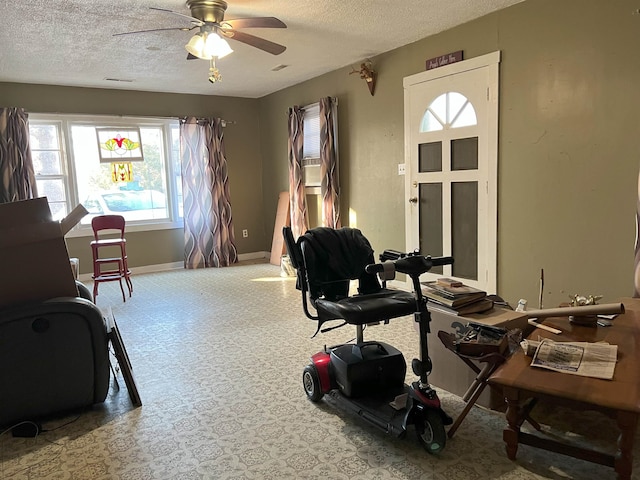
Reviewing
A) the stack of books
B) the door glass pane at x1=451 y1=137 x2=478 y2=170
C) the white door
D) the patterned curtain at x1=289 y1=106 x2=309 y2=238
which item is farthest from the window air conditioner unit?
the stack of books

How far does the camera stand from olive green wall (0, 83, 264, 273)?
590 centimetres

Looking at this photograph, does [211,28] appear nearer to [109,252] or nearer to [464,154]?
[464,154]

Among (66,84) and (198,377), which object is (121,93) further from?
(198,377)

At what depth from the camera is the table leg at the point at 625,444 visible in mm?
1625

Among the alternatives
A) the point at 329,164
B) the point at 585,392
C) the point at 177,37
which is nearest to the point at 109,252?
the point at 329,164

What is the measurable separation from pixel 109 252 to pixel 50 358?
4207 mm

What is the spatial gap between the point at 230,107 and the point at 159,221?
2.01m

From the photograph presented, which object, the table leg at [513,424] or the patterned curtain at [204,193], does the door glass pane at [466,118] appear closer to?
the table leg at [513,424]

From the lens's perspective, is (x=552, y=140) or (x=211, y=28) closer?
(x=211, y=28)

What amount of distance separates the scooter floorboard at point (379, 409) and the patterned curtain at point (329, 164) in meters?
3.38

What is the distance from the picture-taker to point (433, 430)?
2.03 m

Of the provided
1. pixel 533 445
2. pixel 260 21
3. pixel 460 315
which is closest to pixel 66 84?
pixel 260 21

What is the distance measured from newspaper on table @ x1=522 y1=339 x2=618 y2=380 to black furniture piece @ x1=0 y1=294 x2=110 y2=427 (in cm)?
211

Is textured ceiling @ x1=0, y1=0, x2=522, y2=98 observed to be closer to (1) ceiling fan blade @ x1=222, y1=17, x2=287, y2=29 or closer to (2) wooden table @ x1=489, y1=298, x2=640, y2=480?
(1) ceiling fan blade @ x1=222, y1=17, x2=287, y2=29
